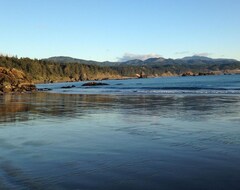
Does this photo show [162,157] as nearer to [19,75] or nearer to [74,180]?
[74,180]

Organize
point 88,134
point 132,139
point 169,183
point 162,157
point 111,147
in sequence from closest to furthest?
point 169,183, point 162,157, point 111,147, point 132,139, point 88,134

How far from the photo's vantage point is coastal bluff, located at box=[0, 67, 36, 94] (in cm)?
8156

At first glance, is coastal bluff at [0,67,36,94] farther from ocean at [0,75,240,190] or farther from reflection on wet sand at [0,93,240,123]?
ocean at [0,75,240,190]

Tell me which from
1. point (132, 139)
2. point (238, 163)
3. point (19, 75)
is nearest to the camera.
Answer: point (238, 163)

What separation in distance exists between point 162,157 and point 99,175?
2.61 meters

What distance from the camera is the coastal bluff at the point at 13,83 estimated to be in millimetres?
81562

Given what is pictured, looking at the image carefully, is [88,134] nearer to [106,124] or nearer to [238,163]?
[106,124]

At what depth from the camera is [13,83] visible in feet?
287

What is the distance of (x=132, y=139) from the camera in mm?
14000

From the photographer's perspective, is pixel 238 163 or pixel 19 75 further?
pixel 19 75

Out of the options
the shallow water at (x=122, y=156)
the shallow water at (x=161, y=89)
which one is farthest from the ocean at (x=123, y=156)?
the shallow water at (x=161, y=89)

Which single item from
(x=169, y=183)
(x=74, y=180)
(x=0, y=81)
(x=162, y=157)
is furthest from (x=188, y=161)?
(x=0, y=81)

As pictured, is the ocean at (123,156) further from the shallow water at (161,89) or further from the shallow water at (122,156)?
the shallow water at (161,89)

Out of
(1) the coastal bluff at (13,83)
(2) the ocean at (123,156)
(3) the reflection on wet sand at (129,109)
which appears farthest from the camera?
(1) the coastal bluff at (13,83)
